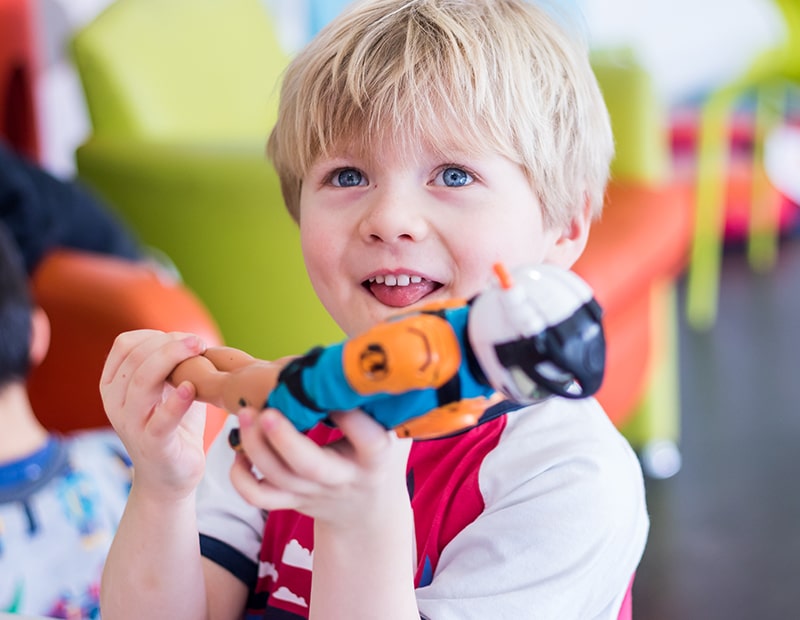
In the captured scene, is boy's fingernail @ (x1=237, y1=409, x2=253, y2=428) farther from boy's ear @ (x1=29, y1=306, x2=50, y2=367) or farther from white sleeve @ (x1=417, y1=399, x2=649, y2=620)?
boy's ear @ (x1=29, y1=306, x2=50, y2=367)

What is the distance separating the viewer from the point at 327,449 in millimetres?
379

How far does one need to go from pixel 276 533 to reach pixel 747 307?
215 cm

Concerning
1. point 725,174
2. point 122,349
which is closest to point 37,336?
point 122,349

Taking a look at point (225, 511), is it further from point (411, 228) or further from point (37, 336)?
point (37, 336)

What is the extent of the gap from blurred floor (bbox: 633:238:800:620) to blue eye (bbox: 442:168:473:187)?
0.58m

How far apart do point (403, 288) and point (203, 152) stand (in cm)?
102

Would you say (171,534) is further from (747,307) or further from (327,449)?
(747,307)

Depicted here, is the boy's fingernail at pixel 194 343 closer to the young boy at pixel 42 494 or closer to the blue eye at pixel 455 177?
the blue eye at pixel 455 177

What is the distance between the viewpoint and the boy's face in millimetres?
487

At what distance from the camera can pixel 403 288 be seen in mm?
502

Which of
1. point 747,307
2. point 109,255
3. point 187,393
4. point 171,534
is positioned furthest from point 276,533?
point 747,307

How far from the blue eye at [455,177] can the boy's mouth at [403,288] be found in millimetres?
43

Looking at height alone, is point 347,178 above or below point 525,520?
above

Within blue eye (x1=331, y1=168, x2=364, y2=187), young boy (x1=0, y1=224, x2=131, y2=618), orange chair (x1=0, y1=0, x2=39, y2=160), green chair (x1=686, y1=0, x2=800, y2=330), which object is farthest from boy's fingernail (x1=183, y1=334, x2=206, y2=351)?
green chair (x1=686, y1=0, x2=800, y2=330)
